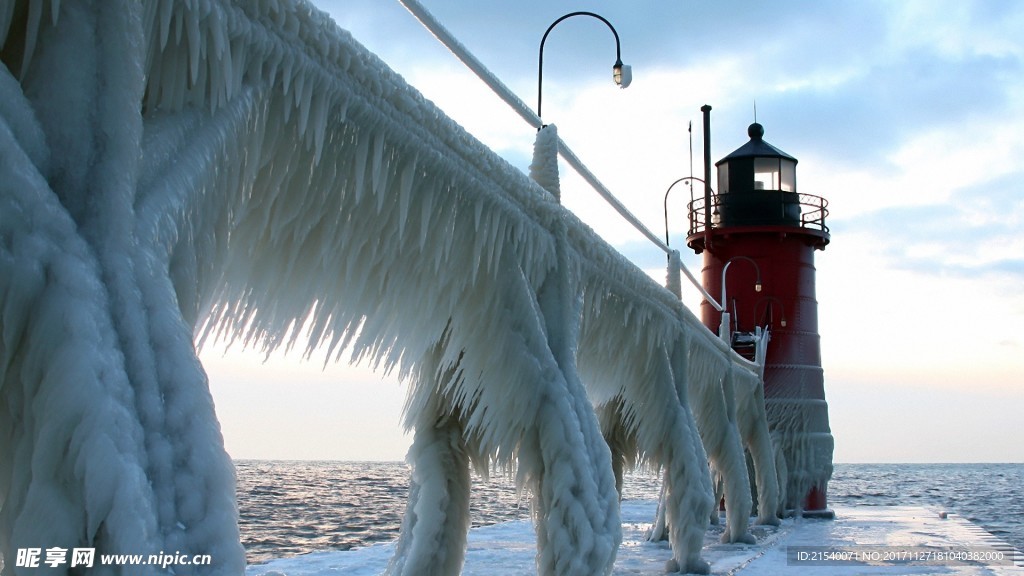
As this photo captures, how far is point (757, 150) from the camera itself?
20.4 metres

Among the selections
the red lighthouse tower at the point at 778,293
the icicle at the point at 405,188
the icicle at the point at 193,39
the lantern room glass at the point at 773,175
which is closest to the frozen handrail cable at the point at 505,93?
the icicle at the point at 405,188

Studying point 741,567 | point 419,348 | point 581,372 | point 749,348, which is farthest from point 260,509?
point 419,348

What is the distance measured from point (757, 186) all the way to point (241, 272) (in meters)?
18.3

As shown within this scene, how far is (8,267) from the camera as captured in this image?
1.89m

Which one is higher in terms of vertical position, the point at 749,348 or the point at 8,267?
the point at 749,348

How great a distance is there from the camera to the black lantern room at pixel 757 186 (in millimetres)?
19141

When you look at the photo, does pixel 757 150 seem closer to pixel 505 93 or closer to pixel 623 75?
pixel 623 75

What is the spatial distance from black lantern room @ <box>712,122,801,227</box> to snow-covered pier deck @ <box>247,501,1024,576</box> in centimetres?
694

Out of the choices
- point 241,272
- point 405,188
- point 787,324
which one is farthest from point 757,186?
point 241,272

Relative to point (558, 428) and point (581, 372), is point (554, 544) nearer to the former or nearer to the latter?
point (558, 428)

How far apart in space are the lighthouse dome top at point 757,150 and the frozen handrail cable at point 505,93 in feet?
43.7

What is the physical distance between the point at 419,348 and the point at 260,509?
88.4 ft

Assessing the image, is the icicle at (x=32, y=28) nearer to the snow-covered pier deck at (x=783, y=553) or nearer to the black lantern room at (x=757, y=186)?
the snow-covered pier deck at (x=783, y=553)

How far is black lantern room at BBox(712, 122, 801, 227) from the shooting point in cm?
1914
